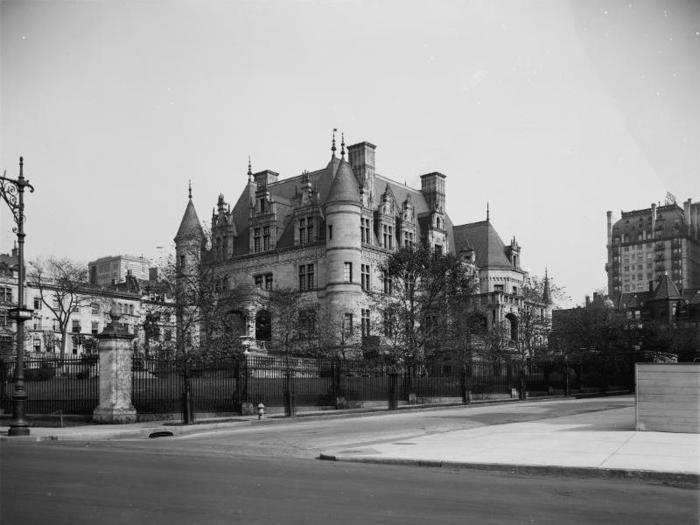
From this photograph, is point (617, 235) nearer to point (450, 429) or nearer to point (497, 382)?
point (497, 382)

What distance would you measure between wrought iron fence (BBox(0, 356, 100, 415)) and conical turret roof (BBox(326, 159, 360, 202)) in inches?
1438

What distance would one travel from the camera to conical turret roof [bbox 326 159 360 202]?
207ft

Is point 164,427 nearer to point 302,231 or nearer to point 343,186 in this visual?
point 343,186

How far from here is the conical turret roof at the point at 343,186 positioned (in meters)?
63.1

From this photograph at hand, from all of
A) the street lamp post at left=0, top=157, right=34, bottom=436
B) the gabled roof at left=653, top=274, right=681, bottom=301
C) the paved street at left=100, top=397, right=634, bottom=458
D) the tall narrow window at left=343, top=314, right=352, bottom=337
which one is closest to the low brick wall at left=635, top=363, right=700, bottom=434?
the paved street at left=100, top=397, right=634, bottom=458

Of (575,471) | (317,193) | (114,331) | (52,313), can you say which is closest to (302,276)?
(317,193)

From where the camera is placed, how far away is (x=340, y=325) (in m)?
58.5

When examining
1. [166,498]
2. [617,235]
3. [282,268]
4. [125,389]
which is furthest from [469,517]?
[617,235]

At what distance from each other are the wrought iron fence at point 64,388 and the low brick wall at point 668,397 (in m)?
16.4

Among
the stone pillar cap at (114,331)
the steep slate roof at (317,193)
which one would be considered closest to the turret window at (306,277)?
the steep slate roof at (317,193)

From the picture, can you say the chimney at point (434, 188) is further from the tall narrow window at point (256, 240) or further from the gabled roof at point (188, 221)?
the gabled roof at point (188, 221)

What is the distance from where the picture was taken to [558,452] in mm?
13812

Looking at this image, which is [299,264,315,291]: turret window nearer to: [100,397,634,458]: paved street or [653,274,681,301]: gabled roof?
[100,397,634,458]: paved street

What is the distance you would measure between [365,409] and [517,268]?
186 ft
